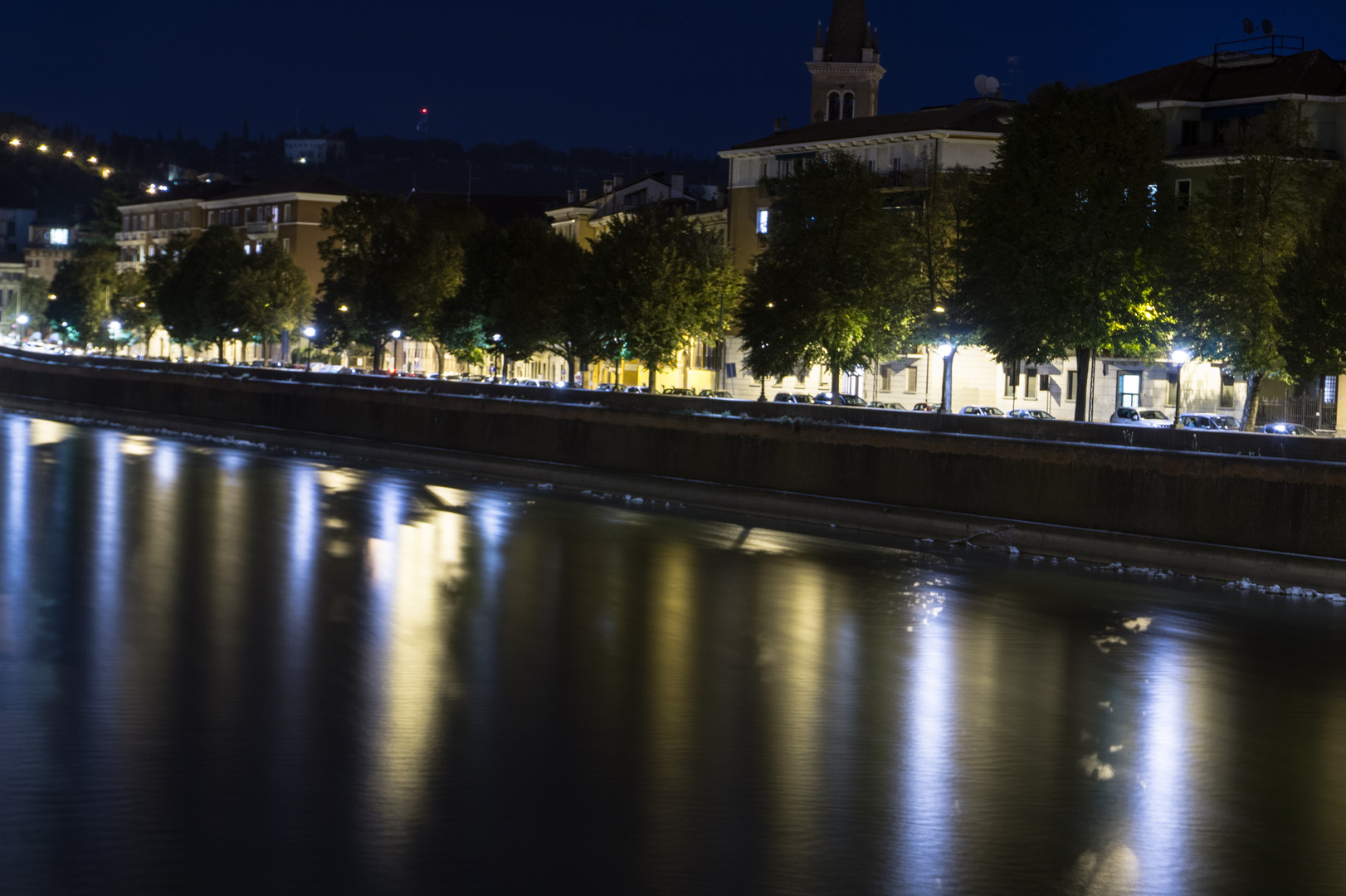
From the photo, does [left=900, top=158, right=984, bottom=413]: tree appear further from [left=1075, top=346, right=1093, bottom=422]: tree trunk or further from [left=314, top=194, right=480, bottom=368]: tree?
[left=314, top=194, right=480, bottom=368]: tree

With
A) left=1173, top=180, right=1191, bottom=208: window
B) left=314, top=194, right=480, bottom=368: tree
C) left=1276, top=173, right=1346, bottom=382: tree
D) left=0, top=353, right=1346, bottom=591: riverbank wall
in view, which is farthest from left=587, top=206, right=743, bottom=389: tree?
left=1276, top=173, right=1346, bottom=382: tree

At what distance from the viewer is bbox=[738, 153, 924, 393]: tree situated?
6025cm

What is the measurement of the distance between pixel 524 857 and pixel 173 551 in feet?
54.8

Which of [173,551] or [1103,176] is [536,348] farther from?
[173,551]

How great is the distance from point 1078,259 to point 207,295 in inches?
3492

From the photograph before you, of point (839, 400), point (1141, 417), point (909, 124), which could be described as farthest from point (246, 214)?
point (1141, 417)

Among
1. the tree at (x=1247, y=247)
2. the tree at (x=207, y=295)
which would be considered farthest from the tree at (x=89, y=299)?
the tree at (x=1247, y=247)

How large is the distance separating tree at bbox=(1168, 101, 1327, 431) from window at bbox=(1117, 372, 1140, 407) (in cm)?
1747

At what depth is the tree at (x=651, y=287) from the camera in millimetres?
72375

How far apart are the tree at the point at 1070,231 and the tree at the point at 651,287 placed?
26986 millimetres

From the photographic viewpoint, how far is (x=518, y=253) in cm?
8750

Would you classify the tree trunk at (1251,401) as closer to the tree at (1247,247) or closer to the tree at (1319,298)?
the tree at (1247,247)

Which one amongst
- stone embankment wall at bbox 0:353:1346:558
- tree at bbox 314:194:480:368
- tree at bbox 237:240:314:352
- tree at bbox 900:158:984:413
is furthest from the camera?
tree at bbox 237:240:314:352

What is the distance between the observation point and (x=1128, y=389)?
2864 inches
